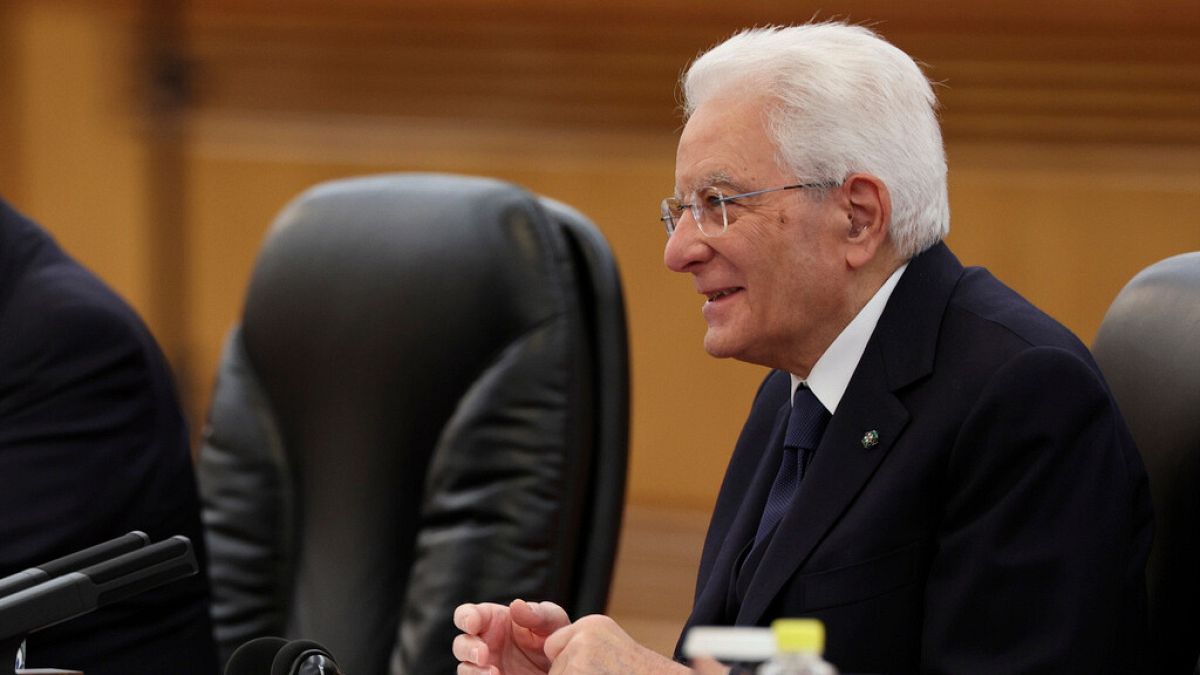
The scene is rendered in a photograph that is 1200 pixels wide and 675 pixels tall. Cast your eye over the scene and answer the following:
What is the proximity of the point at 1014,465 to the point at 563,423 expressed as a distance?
0.78 m

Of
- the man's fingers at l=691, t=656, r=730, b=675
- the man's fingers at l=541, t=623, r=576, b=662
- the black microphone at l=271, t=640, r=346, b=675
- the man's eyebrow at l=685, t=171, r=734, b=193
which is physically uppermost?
the man's eyebrow at l=685, t=171, r=734, b=193

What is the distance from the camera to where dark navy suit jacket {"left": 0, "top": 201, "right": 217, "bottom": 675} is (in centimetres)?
192

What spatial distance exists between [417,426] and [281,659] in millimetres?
880

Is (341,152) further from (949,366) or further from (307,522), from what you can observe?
(949,366)

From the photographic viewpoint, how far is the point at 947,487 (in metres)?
1.42

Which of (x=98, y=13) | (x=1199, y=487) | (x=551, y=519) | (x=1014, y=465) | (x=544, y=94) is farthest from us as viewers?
(x=98, y=13)

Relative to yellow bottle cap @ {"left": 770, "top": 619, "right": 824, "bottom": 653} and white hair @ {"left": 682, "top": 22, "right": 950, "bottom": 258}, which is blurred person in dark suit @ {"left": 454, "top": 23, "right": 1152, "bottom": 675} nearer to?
white hair @ {"left": 682, "top": 22, "right": 950, "bottom": 258}

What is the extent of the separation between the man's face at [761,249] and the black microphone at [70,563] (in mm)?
581

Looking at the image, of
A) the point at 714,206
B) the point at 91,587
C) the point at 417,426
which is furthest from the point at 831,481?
the point at 417,426

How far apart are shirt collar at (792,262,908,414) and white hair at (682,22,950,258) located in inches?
1.9

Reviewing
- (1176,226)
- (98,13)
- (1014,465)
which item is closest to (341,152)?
(98,13)

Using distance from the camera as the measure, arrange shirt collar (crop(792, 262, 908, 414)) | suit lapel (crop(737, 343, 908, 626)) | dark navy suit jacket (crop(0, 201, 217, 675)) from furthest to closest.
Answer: dark navy suit jacket (crop(0, 201, 217, 675)), shirt collar (crop(792, 262, 908, 414)), suit lapel (crop(737, 343, 908, 626))

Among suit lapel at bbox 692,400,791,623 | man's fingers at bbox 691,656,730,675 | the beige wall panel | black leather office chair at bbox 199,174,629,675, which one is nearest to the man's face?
suit lapel at bbox 692,400,791,623

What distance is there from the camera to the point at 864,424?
4.89 ft
